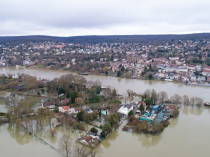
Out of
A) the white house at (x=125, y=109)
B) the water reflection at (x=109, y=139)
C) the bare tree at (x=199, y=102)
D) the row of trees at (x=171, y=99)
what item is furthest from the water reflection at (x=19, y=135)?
the bare tree at (x=199, y=102)

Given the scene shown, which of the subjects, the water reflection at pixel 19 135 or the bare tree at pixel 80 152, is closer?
the bare tree at pixel 80 152

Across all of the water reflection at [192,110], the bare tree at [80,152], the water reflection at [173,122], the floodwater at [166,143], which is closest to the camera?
the bare tree at [80,152]

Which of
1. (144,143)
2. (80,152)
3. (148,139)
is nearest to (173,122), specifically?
(148,139)

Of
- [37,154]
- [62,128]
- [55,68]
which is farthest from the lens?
[55,68]

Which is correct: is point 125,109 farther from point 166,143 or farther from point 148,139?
point 166,143

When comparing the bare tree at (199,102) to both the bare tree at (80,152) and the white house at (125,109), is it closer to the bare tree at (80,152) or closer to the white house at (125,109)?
the white house at (125,109)

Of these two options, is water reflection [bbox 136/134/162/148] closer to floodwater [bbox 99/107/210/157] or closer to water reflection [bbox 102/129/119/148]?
floodwater [bbox 99/107/210/157]

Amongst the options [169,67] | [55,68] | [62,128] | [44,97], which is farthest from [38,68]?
[62,128]

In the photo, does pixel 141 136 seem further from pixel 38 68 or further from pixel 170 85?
pixel 38 68

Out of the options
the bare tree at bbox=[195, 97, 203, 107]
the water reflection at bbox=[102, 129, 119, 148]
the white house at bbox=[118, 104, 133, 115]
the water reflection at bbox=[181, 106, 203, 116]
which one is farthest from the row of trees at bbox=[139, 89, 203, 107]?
the water reflection at bbox=[102, 129, 119, 148]

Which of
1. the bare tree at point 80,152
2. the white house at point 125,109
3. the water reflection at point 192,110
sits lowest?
the bare tree at point 80,152

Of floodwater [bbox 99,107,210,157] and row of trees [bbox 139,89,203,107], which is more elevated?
row of trees [bbox 139,89,203,107]
